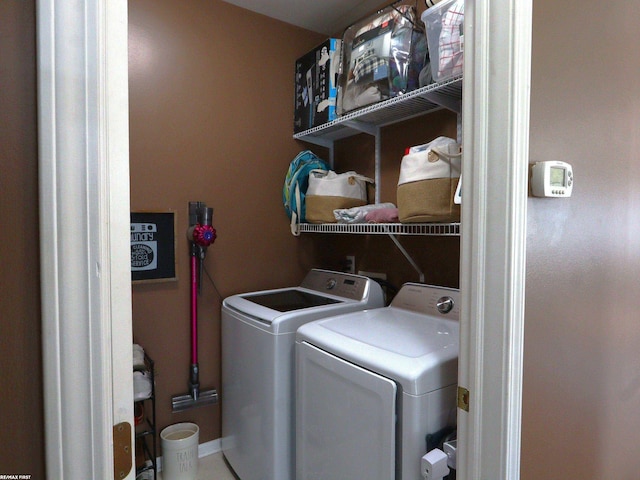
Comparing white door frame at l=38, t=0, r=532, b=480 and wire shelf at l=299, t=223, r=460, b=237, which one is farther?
wire shelf at l=299, t=223, r=460, b=237

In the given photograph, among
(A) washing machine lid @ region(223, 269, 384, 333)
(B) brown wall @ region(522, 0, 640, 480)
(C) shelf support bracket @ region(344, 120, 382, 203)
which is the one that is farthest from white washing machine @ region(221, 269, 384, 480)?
(B) brown wall @ region(522, 0, 640, 480)

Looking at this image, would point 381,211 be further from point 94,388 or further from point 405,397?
point 94,388

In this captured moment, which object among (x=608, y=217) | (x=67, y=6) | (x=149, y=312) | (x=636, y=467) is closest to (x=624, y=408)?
(x=636, y=467)

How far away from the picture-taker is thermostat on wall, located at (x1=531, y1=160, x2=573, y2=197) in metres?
0.84

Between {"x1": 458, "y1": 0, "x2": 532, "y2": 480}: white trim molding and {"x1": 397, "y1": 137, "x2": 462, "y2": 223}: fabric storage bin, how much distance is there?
1.68 feet

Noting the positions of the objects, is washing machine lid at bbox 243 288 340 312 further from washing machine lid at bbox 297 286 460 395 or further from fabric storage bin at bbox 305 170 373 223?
fabric storage bin at bbox 305 170 373 223

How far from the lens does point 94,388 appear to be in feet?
1.58

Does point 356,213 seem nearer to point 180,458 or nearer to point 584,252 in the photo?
point 584,252

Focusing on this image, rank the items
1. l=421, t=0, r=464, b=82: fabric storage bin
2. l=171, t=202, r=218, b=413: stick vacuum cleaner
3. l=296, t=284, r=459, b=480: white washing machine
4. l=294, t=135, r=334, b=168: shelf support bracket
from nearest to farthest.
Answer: l=296, t=284, r=459, b=480: white washing machine
l=421, t=0, r=464, b=82: fabric storage bin
l=171, t=202, r=218, b=413: stick vacuum cleaner
l=294, t=135, r=334, b=168: shelf support bracket

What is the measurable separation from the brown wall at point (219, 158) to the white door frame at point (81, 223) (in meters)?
1.63

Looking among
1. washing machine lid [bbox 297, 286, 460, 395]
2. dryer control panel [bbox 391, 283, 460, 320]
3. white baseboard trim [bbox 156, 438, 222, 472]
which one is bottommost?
white baseboard trim [bbox 156, 438, 222, 472]

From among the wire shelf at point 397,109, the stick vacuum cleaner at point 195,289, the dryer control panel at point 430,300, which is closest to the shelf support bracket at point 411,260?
the dryer control panel at point 430,300

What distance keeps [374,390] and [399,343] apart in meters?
0.20

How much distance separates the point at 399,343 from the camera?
4.18ft
